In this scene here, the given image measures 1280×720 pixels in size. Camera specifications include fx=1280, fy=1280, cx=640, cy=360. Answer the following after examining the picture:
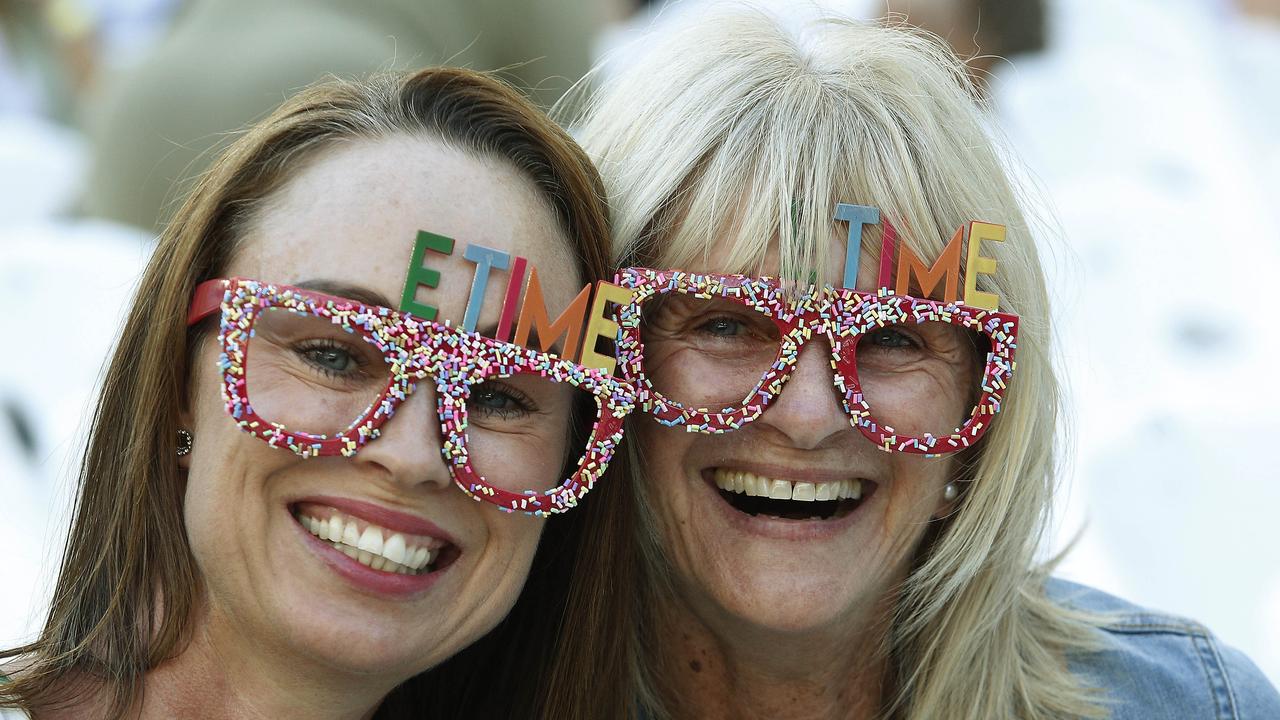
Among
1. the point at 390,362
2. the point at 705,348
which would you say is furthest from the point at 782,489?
the point at 390,362

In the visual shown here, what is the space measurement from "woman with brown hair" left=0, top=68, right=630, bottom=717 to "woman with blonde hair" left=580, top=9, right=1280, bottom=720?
0.23 meters

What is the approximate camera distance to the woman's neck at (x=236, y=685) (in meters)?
2.03

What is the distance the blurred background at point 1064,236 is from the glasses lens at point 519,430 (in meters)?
0.86

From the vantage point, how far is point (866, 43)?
250 centimetres

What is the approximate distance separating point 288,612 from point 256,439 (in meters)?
0.27

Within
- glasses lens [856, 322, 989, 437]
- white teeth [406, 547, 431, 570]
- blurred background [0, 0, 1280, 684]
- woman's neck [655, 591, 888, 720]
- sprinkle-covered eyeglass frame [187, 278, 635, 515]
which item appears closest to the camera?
sprinkle-covered eyeglass frame [187, 278, 635, 515]

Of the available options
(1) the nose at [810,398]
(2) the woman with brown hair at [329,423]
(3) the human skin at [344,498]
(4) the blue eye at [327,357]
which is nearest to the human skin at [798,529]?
(1) the nose at [810,398]

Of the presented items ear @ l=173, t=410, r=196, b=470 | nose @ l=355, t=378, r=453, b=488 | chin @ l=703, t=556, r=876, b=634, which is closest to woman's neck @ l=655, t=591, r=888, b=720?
chin @ l=703, t=556, r=876, b=634

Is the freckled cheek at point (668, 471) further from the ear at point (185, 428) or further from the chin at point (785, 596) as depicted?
the ear at point (185, 428)

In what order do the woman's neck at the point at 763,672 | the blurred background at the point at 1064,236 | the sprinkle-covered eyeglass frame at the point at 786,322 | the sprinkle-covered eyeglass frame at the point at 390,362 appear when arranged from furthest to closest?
1. the blurred background at the point at 1064,236
2. the woman's neck at the point at 763,672
3. the sprinkle-covered eyeglass frame at the point at 786,322
4. the sprinkle-covered eyeglass frame at the point at 390,362

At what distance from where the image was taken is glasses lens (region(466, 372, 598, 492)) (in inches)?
79.0

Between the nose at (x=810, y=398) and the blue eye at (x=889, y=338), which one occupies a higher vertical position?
the blue eye at (x=889, y=338)

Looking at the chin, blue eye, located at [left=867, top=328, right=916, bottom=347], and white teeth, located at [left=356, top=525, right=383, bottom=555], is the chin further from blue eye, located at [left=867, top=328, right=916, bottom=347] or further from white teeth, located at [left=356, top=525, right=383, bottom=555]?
white teeth, located at [left=356, top=525, right=383, bottom=555]

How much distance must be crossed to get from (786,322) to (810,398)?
0.14m
